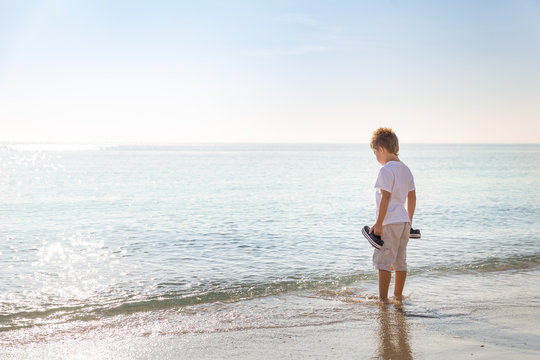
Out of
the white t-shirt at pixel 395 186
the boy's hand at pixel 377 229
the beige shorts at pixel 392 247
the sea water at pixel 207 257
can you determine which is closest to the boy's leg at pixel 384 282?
the beige shorts at pixel 392 247

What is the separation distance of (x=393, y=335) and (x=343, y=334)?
1.57 ft

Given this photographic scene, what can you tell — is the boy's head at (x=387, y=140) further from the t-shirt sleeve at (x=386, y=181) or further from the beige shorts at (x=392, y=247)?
the beige shorts at (x=392, y=247)

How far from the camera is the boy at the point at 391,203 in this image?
5707 millimetres

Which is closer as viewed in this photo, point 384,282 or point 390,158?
point 390,158

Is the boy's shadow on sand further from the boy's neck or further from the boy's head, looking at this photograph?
the boy's head

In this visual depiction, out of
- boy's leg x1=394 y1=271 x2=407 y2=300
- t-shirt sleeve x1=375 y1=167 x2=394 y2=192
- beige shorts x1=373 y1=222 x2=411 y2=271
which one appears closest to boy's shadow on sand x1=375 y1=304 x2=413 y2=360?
boy's leg x1=394 y1=271 x2=407 y2=300

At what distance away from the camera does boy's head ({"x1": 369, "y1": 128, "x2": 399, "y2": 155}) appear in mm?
5840

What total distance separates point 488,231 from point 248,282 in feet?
26.4

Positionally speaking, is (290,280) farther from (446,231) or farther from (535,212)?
(535,212)

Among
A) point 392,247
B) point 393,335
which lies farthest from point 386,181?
point 393,335

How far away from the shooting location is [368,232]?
232 inches

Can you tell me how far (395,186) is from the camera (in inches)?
225

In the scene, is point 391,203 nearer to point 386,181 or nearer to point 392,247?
point 386,181

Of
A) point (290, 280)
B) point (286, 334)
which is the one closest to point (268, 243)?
point (290, 280)
